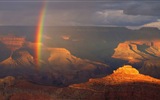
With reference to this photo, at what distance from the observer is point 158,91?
115250 mm

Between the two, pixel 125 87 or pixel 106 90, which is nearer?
pixel 125 87

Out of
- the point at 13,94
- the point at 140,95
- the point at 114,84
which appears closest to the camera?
the point at 140,95

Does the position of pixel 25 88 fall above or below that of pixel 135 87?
below

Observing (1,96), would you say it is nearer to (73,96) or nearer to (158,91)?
(73,96)

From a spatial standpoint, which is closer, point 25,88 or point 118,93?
point 118,93

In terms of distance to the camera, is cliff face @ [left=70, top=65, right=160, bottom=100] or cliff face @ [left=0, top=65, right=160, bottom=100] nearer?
cliff face @ [left=70, top=65, right=160, bottom=100]

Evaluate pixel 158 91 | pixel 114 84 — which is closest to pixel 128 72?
pixel 114 84

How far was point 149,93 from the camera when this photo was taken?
115 m

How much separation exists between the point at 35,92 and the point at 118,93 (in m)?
28.3

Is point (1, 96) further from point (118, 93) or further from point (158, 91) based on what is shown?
point (158, 91)

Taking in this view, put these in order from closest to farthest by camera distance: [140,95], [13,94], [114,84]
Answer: [140,95] < [114,84] < [13,94]

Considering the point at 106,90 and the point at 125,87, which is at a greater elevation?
the point at 125,87

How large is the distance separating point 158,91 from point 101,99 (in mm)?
14027

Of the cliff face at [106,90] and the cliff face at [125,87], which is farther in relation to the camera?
the cliff face at [106,90]
